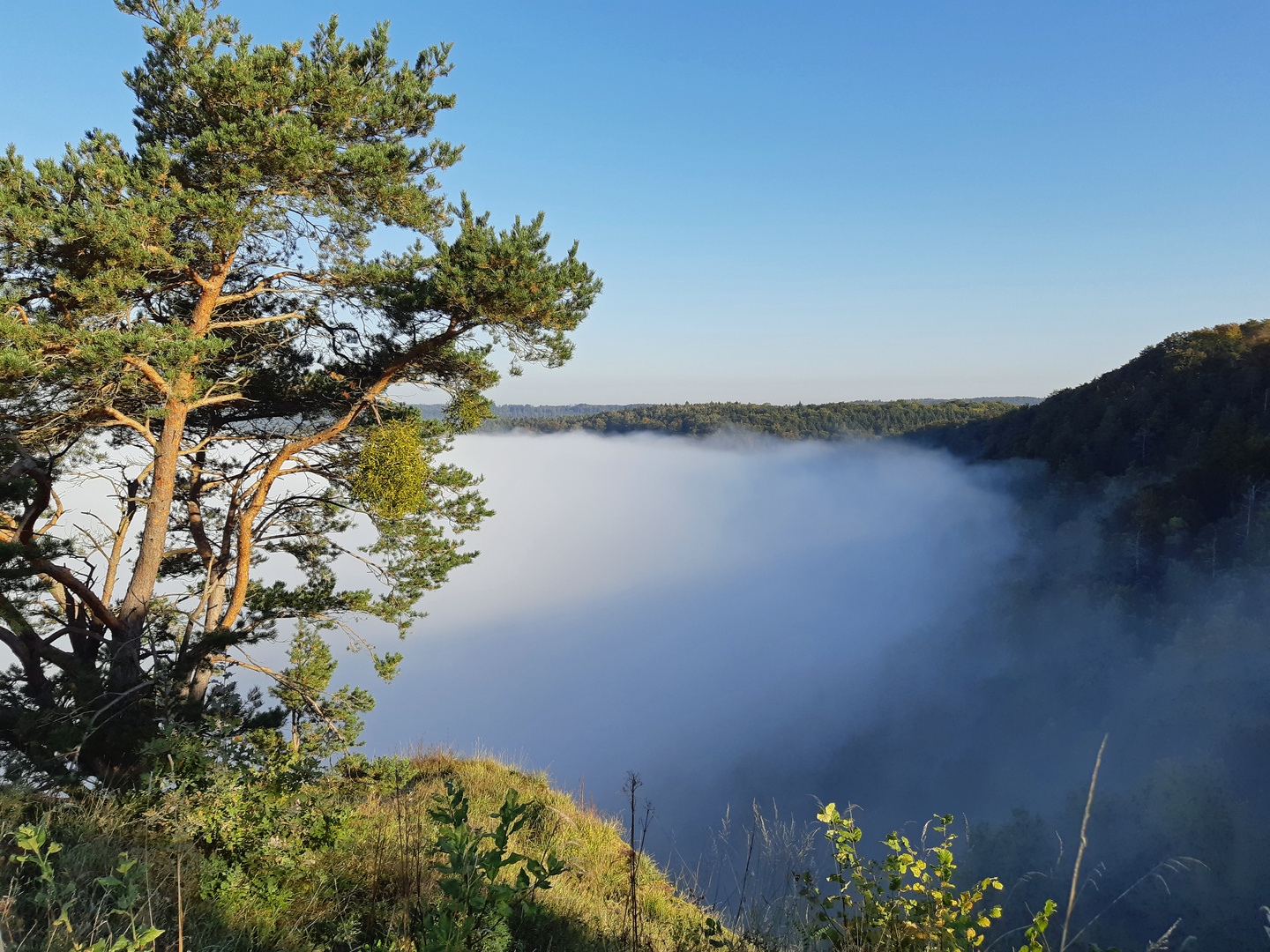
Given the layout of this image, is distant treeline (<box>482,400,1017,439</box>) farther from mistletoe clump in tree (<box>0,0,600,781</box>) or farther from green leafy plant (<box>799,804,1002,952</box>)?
green leafy plant (<box>799,804,1002,952</box>)

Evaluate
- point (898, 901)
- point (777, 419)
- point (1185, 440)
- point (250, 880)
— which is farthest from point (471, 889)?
point (777, 419)

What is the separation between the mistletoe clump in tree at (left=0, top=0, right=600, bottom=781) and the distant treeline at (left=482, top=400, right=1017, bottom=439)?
148118 mm

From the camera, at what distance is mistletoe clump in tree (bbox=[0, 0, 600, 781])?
6469 mm

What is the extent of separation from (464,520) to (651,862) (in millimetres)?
5609

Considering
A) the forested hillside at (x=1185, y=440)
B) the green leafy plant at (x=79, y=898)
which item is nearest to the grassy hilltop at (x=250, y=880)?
the green leafy plant at (x=79, y=898)

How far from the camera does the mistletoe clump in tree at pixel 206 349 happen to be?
21.2ft

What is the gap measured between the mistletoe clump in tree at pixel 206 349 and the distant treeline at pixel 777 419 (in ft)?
486

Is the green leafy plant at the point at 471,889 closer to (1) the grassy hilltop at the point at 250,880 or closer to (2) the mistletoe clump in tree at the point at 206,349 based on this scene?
(1) the grassy hilltop at the point at 250,880

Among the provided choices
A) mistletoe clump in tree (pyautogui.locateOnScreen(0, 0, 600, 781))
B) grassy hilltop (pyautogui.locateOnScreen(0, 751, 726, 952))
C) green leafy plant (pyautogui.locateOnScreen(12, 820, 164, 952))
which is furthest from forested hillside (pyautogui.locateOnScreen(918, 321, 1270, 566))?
green leafy plant (pyautogui.locateOnScreen(12, 820, 164, 952))

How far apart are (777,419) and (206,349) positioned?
7361 inches

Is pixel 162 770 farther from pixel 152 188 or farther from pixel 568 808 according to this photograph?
pixel 152 188

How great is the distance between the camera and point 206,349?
6.90m

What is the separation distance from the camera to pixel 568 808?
25.8ft

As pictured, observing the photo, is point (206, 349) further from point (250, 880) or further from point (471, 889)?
point (471, 889)
